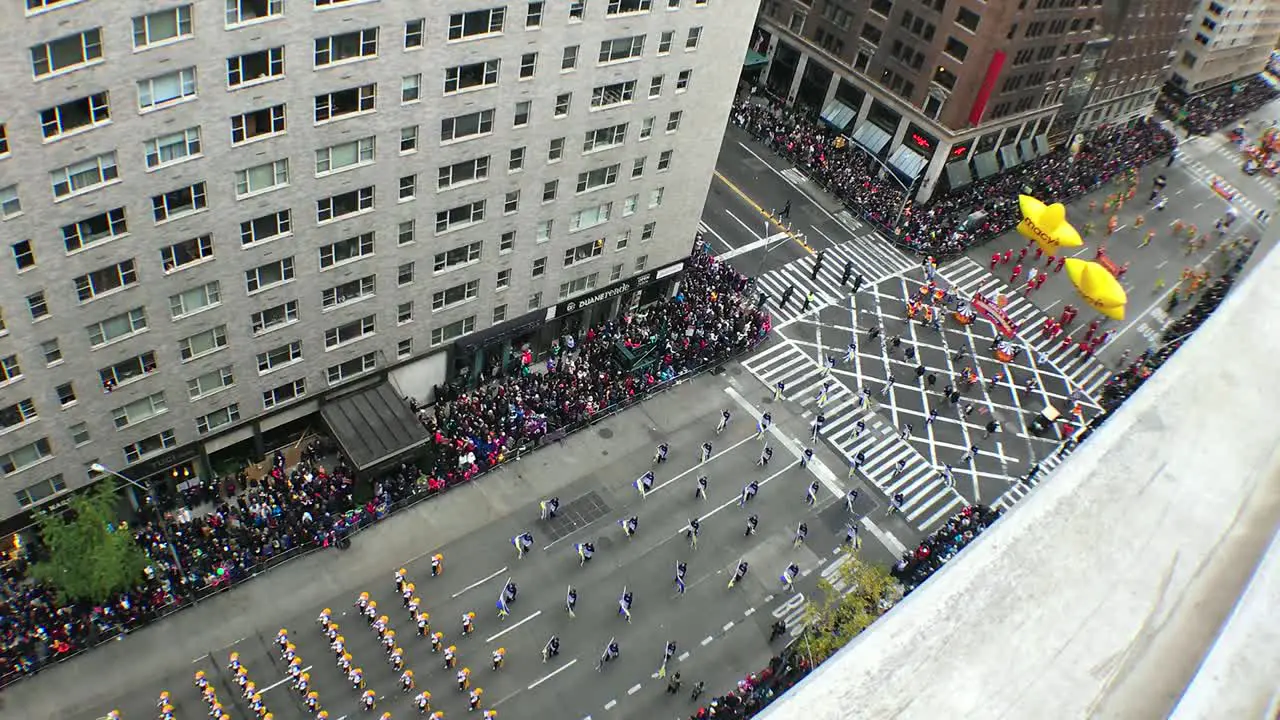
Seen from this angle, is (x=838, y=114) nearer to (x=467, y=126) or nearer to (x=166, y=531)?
(x=467, y=126)

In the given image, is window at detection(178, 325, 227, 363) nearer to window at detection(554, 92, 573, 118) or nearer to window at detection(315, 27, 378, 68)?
window at detection(315, 27, 378, 68)

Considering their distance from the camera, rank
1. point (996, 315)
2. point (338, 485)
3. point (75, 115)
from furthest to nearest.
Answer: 1. point (996, 315)
2. point (338, 485)
3. point (75, 115)

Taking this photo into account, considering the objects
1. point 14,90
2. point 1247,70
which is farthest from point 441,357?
point 1247,70

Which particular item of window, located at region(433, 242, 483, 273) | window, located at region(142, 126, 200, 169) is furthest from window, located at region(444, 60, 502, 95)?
window, located at region(142, 126, 200, 169)

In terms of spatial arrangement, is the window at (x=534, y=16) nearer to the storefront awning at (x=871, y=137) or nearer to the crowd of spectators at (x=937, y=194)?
the crowd of spectators at (x=937, y=194)

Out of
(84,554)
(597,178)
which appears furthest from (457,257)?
(84,554)

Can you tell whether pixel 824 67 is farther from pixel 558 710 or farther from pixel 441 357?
pixel 558 710
